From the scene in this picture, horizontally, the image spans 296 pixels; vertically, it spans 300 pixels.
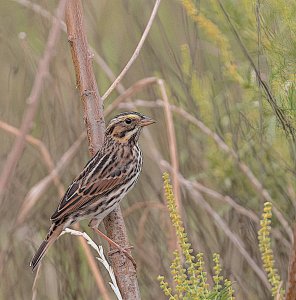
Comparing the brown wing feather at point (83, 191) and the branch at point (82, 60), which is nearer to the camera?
the branch at point (82, 60)

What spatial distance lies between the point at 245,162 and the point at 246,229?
1.20 feet

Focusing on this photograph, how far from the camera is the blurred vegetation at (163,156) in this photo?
169 inches

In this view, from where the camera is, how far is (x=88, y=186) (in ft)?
12.3

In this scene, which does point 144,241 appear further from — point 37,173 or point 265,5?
point 265,5

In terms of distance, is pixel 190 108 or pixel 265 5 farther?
pixel 190 108

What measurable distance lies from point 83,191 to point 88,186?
39mm

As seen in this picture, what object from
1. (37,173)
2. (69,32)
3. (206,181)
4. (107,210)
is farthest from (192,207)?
(69,32)

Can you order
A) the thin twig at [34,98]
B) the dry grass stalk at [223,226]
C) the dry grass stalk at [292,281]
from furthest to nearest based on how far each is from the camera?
the dry grass stalk at [223,226] → the dry grass stalk at [292,281] → the thin twig at [34,98]

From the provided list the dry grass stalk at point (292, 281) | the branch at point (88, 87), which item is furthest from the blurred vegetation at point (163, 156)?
the dry grass stalk at point (292, 281)

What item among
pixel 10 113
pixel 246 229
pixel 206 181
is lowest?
pixel 246 229

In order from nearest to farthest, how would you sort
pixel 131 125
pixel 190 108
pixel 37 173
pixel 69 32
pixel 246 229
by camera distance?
pixel 69 32, pixel 131 125, pixel 246 229, pixel 190 108, pixel 37 173

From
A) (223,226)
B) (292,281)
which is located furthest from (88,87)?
(223,226)

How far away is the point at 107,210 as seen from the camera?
3.35 metres

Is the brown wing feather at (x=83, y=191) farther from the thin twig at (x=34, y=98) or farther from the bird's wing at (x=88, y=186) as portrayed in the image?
the thin twig at (x=34, y=98)
